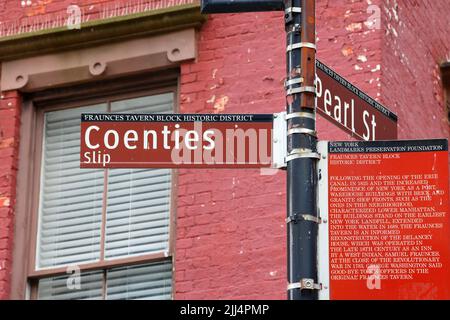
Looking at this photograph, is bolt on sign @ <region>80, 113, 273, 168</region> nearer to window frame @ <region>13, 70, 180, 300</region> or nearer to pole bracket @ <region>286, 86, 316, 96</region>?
pole bracket @ <region>286, 86, 316, 96</region>

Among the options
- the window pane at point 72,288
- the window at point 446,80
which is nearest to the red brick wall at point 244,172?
the window pane at point 72,288

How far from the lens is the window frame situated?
10156mm

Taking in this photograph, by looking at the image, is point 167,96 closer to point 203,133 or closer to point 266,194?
point 266,194

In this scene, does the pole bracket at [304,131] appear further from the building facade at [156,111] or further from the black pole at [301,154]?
the building facade at [156,111]

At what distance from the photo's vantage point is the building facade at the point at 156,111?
9.70 meters

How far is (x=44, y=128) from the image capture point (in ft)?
35.8

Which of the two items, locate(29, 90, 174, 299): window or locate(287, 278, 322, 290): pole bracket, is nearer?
locate(287, 278, 322, 290): pole bracket

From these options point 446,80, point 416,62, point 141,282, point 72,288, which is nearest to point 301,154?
point 141,282

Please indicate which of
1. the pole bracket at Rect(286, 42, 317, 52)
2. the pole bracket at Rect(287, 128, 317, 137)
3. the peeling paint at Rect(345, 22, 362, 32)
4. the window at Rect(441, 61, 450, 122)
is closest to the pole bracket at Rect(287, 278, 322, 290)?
the pole bracket at Rect(287, 128, 317, 137)

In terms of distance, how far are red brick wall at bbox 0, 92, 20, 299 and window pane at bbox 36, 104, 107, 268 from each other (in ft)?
0.86

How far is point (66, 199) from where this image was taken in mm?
10672

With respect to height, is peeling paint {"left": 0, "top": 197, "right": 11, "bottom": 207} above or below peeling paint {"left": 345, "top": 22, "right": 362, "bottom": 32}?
below

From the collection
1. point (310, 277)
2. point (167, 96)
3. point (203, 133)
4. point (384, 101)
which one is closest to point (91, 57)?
point (167, 96)

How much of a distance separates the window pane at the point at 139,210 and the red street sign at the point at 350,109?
133 inches
